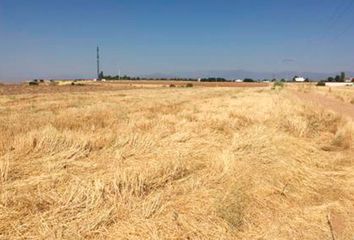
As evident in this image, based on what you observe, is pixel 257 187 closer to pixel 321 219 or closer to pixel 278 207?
pixel 278 207

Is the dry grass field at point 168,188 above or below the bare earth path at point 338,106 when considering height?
above

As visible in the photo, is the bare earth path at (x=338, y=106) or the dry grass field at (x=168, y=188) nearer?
the dry grass field at (x=168, y=188)

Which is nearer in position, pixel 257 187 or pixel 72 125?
pixel 257 187

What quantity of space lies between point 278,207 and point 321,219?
614 mm

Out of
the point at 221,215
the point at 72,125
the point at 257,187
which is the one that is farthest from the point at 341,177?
the point at 72,125

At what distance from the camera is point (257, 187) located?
659cm

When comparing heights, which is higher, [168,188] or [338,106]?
[168,188]

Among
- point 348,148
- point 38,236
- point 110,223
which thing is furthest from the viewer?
point 348,148

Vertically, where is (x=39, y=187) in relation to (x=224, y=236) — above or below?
above

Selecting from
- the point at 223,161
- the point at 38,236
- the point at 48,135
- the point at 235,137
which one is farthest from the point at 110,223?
the point at 235,137

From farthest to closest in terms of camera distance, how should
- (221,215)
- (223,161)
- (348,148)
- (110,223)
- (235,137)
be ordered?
(348,148), (235,137), (223,161), (221,215), (110,223)

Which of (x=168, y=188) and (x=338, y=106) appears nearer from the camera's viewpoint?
(x=168, y=188)

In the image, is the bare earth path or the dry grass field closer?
the dry grass field

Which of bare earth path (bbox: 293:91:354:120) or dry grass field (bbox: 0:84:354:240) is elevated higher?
dry grass field (bbox: 0:84:354:240)
